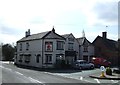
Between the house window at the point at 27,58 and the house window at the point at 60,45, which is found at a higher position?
the house window at the point at 60,45

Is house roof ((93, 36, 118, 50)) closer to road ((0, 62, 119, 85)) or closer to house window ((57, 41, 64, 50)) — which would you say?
house window ((57, 41, 64, 50))

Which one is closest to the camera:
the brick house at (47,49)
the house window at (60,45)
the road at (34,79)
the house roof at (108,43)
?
the road at (34,79)

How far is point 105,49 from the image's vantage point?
226 feet

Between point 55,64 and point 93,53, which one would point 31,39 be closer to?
point 55,64

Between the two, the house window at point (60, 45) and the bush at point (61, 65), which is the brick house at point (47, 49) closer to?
the house window at point (60, 45)

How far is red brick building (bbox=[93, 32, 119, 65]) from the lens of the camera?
222 feet

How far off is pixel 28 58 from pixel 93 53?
56.0ft

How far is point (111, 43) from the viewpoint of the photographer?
7162 cm

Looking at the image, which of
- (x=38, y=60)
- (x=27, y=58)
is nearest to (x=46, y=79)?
(x=38, y=60)

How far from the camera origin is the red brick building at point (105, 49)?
222 ft

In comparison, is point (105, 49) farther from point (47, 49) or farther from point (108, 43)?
point (47, 49)

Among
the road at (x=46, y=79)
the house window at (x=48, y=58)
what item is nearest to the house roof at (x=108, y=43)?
the house window at (x=48, y=58)

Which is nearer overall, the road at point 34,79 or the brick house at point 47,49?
the road at point 34,79

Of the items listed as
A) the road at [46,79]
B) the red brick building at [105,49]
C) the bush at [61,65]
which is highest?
the red brick building at [105,49]
